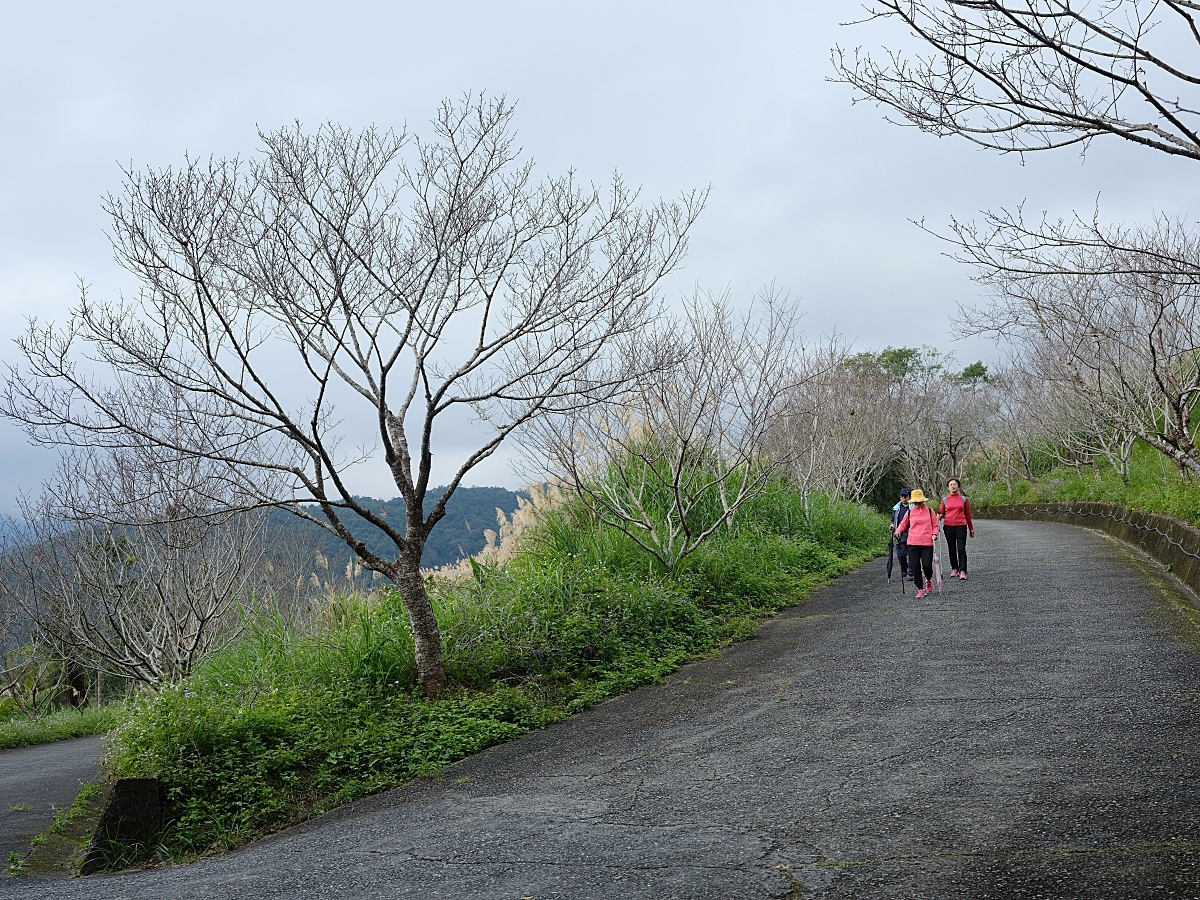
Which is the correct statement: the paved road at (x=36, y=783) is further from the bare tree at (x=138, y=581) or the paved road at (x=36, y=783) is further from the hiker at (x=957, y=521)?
the hiker at (x=957, y=521)

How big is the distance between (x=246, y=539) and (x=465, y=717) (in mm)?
9790

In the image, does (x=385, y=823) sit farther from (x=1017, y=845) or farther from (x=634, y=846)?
(x=1017, y=845)

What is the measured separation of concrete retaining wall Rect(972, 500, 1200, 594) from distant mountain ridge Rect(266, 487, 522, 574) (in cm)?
904

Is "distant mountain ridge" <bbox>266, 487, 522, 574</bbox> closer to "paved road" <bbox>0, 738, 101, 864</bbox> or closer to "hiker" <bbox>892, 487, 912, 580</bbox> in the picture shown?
"paved road" <bbox>0, 738, 101, 864</bbox>

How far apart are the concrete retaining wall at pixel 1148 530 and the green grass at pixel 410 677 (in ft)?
15.6

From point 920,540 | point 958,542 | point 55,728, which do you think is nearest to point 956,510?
point 958,542

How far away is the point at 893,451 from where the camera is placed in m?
38.2

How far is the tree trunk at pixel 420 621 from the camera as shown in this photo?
7934 millimetres

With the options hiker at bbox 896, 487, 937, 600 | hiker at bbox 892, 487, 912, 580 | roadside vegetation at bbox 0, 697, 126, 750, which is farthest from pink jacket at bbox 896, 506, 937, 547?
roadside vegetation at bbox 0, 697, 126, 750

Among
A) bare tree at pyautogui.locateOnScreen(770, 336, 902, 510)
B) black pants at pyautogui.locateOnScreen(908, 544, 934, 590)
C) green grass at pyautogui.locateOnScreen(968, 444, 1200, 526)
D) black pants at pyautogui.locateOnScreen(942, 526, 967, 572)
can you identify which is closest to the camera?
black pants at pyautogui.locateOnScreen(908, 544, 934, 590)

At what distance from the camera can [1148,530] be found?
15.0m

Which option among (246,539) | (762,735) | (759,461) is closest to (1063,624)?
(762,735)

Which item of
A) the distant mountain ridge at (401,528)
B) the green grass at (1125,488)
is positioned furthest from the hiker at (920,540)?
the distant mountain ridge at (401,528)

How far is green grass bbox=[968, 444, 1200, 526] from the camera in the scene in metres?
14.3
